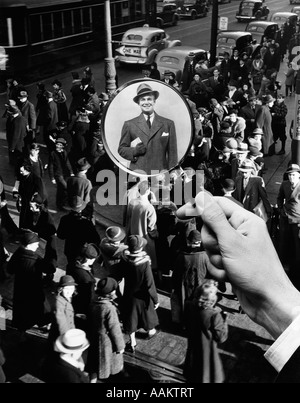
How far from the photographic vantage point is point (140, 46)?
75.2 feet

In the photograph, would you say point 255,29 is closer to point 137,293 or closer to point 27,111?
point 27,111

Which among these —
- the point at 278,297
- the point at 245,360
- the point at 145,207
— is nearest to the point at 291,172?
the point at 145,207

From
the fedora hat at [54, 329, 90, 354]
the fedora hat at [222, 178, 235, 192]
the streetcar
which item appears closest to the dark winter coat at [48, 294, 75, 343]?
the fedora hat at [54, 329, 90, 354]

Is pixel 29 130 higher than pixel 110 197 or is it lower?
higher

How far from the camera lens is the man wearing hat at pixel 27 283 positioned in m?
6.39

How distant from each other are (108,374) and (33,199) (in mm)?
3303

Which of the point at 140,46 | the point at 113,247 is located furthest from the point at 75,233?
the point at 140,46

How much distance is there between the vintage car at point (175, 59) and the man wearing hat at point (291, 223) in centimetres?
1262

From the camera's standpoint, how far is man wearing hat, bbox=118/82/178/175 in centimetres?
705

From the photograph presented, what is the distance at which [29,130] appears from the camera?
12188 mm

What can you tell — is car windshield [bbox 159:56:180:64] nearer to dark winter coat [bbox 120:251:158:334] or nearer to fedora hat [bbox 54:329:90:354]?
dark winter coat [bbox 120:251:158:334]

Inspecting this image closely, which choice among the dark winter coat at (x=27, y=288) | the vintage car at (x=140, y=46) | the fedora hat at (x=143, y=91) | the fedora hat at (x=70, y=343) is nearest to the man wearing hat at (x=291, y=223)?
the fedora hat at (x=143, y=91)

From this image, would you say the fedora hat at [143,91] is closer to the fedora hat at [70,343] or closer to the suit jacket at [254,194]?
the suit jacket at [254,194]
